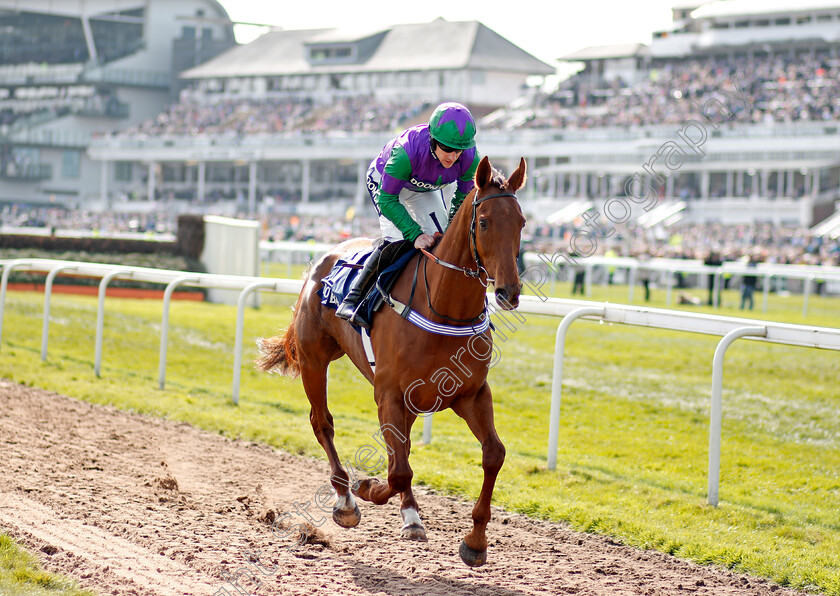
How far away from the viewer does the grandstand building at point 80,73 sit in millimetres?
55594

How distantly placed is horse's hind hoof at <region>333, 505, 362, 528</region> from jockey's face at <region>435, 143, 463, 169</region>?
1639mm

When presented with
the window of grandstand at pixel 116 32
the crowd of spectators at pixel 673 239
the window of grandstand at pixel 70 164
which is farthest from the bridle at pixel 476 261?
the window of grandstand at pixel 116 32

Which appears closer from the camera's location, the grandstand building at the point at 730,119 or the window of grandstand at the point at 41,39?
the grandstand building at the point at 730,119

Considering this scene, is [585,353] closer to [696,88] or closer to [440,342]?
[440,342]

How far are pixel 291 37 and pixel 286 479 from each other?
55.3 metres

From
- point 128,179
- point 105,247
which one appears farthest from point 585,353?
point 128,179

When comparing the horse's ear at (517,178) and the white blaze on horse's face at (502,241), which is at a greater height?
the horse's ear at (517,178)

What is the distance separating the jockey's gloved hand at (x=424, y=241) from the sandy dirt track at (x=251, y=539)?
1.30m

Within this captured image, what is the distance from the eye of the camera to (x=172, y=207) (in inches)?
1822

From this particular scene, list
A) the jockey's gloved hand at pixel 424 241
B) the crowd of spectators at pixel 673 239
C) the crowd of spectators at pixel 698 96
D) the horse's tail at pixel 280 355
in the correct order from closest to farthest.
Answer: the jockey's gloved hand at pixel 424 241
the horse's tail at pixel 280 355
the crowd of spectators at pixel 673 239
the crowd of spectators at pixel 698 96

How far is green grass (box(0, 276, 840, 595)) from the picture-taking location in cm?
435

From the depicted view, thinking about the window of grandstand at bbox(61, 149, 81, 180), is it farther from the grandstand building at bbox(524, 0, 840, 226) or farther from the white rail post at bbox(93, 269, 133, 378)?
the white rail post at bbox(93, 269, 133, 378)

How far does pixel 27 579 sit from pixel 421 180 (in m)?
2.20

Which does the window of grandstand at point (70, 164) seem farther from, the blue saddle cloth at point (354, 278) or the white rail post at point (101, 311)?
the blue saddle cloth at point (354, 278)
